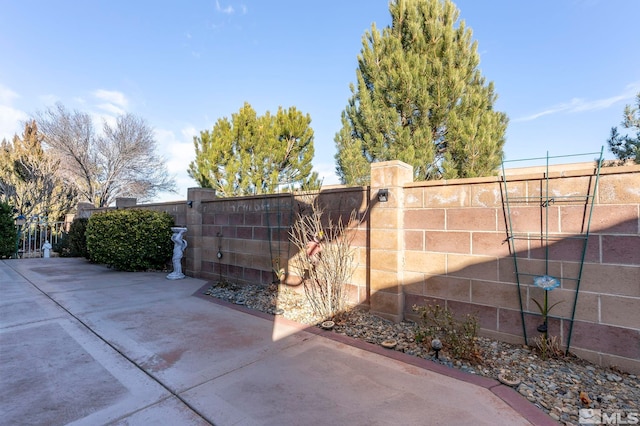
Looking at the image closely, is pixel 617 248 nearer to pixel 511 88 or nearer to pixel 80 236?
pixel 511 88

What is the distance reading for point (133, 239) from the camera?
7.24 meters

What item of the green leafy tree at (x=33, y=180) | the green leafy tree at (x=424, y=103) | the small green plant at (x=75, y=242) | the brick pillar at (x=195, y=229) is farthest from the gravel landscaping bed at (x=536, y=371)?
the green leafy tree at (x=33, y=180)

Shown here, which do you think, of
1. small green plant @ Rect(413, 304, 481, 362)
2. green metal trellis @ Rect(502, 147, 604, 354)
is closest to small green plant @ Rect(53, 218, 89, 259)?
small green plant @ Rect(413, 304, 481, 362)

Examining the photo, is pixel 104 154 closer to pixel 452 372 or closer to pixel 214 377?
pixel 214 377

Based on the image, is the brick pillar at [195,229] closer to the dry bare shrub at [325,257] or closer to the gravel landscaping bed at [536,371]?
the dry bare shrub at [325,257]

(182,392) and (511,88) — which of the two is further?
(511,88)

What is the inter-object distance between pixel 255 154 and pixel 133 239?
8.00 meters

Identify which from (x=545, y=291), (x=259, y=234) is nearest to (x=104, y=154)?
(x=259, y=234)

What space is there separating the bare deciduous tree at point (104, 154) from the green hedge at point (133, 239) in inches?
408

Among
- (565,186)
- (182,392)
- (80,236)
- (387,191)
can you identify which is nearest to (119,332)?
(182,392)

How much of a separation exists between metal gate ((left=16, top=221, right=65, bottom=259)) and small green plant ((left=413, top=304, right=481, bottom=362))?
42.5ft

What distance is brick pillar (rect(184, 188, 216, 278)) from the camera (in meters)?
7.01

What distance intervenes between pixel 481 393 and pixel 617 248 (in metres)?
1.82

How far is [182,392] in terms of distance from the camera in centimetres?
236
